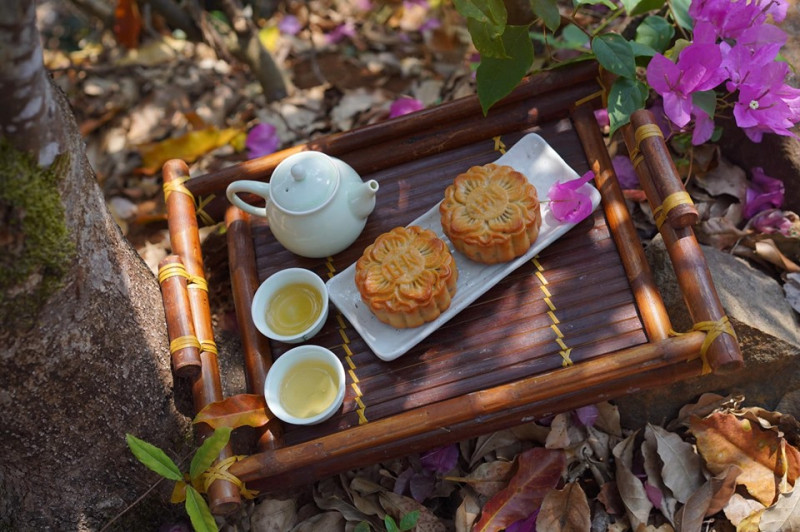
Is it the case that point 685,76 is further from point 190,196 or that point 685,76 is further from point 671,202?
point 190,196

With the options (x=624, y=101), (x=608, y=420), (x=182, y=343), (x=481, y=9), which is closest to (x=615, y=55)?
(x=624, y=101)

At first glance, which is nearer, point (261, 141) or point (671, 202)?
point (671, 202)

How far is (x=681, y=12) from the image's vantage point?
2535mm

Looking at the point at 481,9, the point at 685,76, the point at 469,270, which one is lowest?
the point at 469,270

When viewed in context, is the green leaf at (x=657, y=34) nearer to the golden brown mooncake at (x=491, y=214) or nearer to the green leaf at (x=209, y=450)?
the golden brown mooncake at (x=491, y=214)

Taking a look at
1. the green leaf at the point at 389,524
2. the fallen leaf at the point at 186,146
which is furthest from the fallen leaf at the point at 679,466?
the fallen leaf at the point at 186,146

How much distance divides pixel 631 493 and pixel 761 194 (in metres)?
1.30

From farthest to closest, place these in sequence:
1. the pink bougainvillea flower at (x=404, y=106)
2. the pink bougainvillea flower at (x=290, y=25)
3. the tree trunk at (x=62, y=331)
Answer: the pink bougainvillea flower at (x=290, y=25), the pink bougainvillea flower at (x=404, y=106), the tree trunk at (x=62, y=331)

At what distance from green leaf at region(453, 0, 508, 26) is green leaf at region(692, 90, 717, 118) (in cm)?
75

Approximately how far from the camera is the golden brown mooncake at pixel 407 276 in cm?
211

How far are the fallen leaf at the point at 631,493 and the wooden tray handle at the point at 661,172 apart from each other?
819 millimetres

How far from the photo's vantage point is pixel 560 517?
2.19m

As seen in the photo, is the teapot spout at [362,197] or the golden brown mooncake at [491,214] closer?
the golden brown mooncake at [491,214]

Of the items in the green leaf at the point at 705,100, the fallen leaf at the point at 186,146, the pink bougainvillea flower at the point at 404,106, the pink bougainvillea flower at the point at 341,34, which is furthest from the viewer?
the pink bougainvillea flower at the point at 341,34
